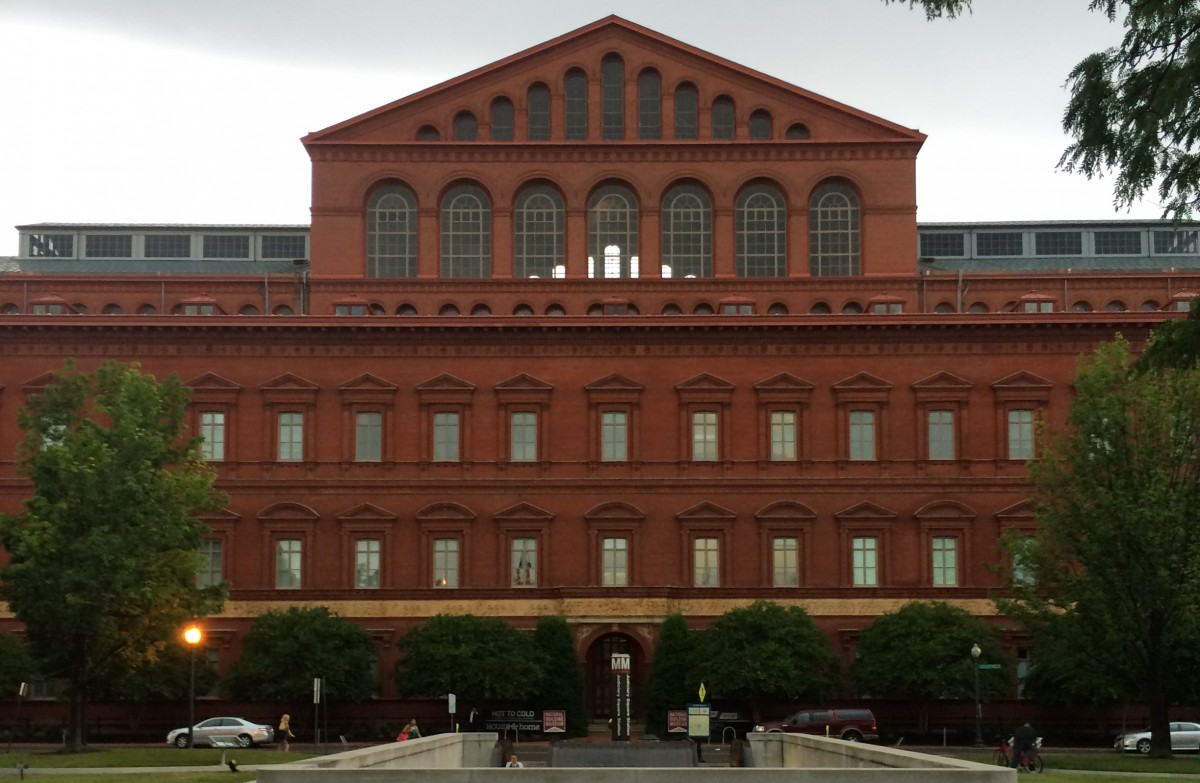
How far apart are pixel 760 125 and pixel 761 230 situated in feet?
15.5

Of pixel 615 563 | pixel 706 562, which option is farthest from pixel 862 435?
pixel 615 563

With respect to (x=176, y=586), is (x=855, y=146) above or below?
above

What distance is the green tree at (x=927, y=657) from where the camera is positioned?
65.4 metres

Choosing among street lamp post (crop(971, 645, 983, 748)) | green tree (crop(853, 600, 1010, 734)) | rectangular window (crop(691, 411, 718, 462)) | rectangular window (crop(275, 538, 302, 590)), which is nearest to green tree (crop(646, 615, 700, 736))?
green tree (crop(853, 600, 1010, 734))

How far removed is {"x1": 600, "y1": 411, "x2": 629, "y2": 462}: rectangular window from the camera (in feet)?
238

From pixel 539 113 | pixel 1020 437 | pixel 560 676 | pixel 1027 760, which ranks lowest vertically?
pixel 1027 760

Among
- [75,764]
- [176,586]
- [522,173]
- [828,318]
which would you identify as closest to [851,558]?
[828,318]

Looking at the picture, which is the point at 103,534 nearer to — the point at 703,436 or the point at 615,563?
the point at 615,563

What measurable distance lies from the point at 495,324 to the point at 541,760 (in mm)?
20852

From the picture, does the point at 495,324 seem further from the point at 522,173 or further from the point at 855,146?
the point at 855,146

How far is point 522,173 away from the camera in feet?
252

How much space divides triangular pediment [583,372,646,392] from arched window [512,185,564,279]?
677 cm

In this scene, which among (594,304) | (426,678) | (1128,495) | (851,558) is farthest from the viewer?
(594,304)

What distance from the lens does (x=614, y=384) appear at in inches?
2859
